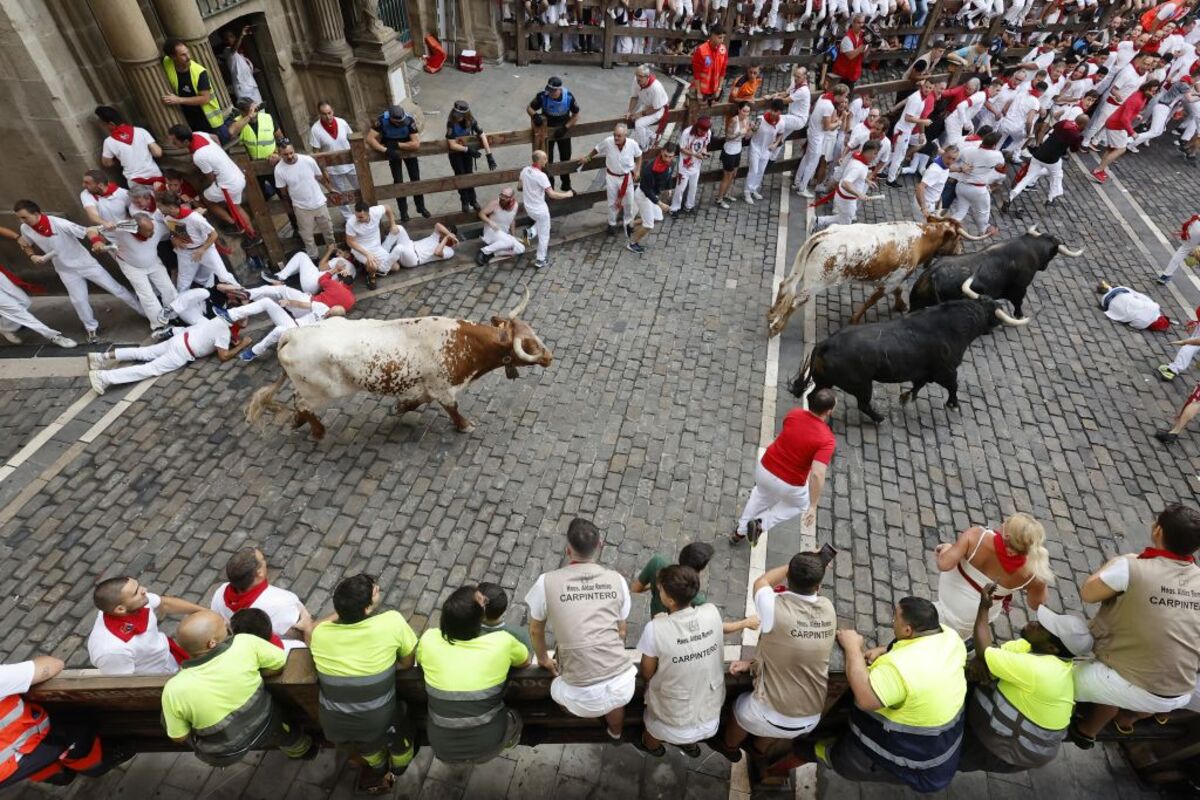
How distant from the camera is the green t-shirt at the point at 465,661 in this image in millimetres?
3641

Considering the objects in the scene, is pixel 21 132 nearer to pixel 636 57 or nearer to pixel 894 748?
pixel 894 748

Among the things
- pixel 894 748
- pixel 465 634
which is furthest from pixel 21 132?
pixel 894 748

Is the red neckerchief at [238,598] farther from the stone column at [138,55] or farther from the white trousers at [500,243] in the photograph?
the stone column at [138,55]

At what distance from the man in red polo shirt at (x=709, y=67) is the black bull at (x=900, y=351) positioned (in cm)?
877

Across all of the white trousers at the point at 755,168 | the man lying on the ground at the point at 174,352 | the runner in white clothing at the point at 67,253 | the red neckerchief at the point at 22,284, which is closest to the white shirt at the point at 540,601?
the man lying on the ground at the point at 174,352

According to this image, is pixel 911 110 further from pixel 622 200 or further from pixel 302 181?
pixel 302 181

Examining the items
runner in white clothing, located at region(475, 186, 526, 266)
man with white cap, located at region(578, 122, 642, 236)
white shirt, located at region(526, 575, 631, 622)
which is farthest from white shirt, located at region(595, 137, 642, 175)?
white shirt, located at region(526, 575, 631, 622)

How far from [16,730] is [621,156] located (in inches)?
364

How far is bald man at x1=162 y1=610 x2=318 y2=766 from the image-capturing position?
3.46 meters

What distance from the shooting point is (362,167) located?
904 cm

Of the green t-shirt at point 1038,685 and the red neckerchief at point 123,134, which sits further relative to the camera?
the red neckerchief at point 123,134

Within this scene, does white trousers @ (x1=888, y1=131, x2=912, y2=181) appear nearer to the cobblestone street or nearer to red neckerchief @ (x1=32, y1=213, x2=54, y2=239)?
the cobblestone street

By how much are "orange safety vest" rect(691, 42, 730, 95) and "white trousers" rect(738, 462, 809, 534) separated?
11192 millimetres

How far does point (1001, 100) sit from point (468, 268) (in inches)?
440
